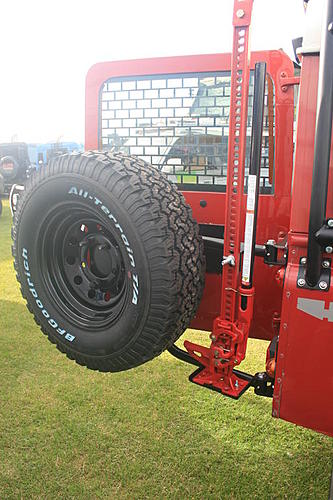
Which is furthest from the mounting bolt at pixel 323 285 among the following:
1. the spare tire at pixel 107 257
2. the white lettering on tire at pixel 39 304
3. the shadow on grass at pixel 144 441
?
the shadow on grass at pixel 144 441

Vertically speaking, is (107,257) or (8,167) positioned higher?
(8,167)

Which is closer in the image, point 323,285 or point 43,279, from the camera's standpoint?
point 323,285

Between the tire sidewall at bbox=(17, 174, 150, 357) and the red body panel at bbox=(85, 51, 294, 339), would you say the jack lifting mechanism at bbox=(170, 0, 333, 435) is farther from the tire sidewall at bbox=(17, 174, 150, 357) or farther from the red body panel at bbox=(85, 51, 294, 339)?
the tire sidewall at bbox=(17, 174, 150, 357)

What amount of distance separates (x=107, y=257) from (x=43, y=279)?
0.35m

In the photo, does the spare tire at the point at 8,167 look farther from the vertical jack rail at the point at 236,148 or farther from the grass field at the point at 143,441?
the vertical jack rail at the point at 236,148

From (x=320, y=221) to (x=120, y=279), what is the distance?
1.11m

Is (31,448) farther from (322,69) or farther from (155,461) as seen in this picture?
(322,69)

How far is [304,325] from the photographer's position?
5.75 ft

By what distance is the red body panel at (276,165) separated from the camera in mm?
2348

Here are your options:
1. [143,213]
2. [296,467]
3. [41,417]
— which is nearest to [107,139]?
[143,213]

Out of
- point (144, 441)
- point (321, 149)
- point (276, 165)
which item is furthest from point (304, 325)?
point (144, 441)

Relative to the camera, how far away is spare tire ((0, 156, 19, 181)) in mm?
15641

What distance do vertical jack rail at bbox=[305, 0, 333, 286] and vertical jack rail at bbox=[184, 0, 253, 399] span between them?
0.43 metres

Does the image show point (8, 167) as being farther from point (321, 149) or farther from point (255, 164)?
point (321, 149)
